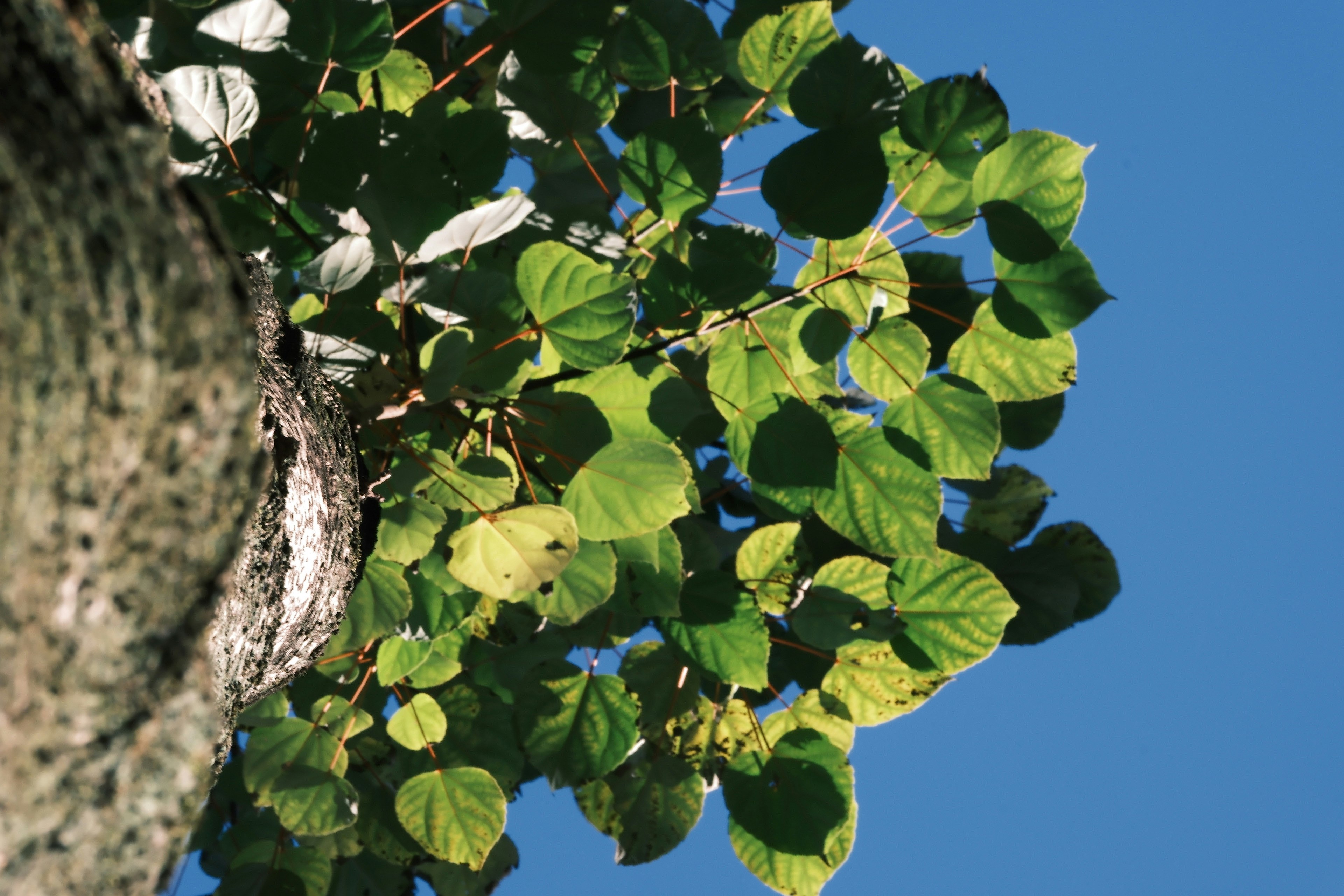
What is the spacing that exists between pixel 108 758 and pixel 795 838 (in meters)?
0.57

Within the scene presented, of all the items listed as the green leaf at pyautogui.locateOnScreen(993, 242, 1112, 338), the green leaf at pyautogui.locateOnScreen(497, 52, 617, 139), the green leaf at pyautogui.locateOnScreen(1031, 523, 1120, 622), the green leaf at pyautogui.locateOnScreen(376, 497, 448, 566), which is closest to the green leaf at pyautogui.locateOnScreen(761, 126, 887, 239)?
the green leaf at pyautogui.locateOnScreen(993, 242, 1112, 338)

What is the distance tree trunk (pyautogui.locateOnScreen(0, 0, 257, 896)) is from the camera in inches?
5.8

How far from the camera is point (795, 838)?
2.09ft

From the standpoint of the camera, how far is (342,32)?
1.98ft

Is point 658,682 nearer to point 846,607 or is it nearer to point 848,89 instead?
point 846,607

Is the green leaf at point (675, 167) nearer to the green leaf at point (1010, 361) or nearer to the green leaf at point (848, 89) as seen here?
the green leaf at point (848, 89)

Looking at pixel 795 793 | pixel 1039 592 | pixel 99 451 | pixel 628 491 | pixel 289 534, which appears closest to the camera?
pixel 99 451

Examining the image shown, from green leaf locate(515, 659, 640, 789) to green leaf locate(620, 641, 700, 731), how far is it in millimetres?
29

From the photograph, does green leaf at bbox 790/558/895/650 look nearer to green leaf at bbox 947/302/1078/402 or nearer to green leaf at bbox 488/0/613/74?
green leaf at bbox 947/302/1078/402

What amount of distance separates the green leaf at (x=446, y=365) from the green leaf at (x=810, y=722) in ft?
1.37

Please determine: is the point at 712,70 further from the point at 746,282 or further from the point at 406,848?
the point at 406,848

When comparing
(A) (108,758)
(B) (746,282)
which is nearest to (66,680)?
(A) (108,758)

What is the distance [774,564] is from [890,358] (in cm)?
20

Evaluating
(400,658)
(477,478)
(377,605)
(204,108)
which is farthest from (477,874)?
(204,108)
